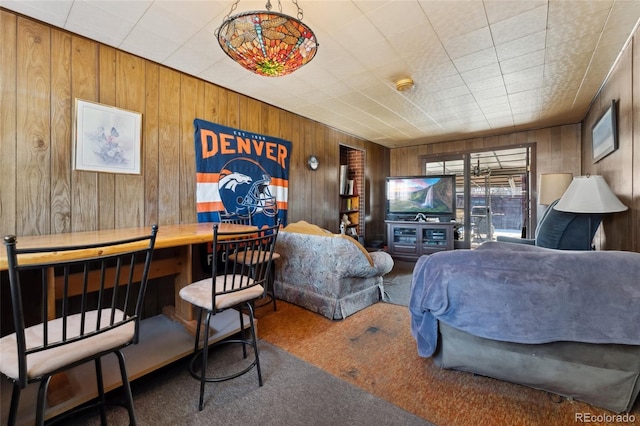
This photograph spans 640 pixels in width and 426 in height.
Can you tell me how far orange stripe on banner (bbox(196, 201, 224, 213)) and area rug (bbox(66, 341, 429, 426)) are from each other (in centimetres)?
149

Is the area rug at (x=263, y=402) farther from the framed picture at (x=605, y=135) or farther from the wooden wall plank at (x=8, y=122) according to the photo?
the framed picture at (x=605, y=135)

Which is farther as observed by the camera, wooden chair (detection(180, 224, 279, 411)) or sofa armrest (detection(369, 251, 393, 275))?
sofa armrest (detection(369, 251, 393, 275))

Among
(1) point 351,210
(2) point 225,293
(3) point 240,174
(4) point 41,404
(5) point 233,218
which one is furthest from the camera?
(1) point 351,210

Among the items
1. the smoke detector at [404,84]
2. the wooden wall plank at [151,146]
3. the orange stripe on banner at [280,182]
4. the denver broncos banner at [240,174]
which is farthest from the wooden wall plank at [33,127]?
the smoke detector at [404,84]

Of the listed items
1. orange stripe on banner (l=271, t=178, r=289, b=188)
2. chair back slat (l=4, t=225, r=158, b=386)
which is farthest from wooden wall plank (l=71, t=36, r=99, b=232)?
orange stripe on banner (l=271, t=178, r=289, b=188)

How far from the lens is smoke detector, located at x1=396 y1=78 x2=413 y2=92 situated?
9.11 feet

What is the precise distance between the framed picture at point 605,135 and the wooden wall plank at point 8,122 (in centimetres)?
464

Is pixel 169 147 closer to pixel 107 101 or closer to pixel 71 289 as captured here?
pixel 107 101

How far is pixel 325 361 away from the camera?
1.87 meters

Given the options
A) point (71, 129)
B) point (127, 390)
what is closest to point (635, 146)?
point (127, 390)

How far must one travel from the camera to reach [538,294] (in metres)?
1.40

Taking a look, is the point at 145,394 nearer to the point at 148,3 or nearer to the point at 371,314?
the point at 371,314

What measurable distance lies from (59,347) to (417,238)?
4.93m

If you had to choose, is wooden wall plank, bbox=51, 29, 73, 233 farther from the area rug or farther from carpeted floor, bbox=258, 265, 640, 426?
carpeted floor, bbox=258, 265, 640, 426
